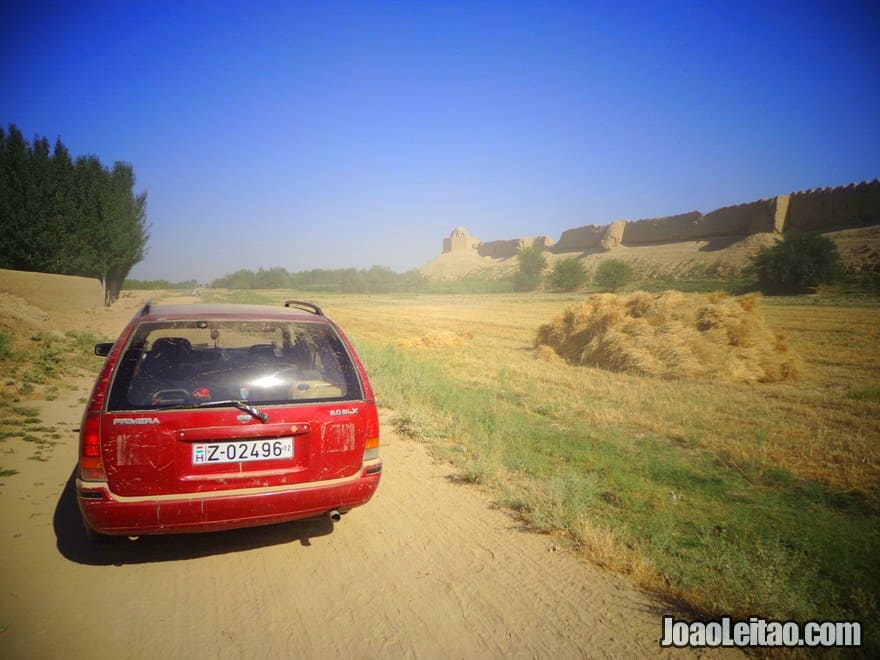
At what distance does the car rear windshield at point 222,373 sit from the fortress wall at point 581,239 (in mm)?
109901

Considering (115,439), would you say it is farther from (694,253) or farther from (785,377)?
(694,253)

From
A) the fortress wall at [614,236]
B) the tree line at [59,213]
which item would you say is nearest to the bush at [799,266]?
the tree line at [59,213]

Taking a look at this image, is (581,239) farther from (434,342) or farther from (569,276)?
(434,342)

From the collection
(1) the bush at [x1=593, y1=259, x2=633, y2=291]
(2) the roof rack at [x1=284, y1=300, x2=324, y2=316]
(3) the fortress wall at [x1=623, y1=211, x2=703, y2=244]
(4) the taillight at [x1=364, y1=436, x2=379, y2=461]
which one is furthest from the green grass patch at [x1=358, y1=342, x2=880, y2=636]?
(3) the fortress wall at [x1=623, y1=211, x2=703, y2=244]

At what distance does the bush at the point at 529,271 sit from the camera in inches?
2852

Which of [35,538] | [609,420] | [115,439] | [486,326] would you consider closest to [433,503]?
[115,439]

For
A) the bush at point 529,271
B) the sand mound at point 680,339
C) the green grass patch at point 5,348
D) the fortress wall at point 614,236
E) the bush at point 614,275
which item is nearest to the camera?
the green grass patch at point 5,348

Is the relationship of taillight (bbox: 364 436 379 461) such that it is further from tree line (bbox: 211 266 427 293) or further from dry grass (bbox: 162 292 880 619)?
tree line (bbox: 211 266 427 293)

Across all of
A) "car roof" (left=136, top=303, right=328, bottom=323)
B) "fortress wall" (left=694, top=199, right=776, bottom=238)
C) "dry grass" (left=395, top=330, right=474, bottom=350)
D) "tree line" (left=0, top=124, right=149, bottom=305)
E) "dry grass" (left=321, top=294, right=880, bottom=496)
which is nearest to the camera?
"car roof" (left=136, top=303, right=328, bottom=323)

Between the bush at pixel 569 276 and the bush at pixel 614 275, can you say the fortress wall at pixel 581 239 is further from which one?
the bush at pixel 614 275

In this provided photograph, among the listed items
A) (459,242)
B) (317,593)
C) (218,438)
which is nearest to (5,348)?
(218,438)

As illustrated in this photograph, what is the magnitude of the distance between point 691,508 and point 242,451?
13.1 feet

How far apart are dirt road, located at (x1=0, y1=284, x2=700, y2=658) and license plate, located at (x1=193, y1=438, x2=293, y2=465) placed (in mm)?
815

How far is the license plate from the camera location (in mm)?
2951
